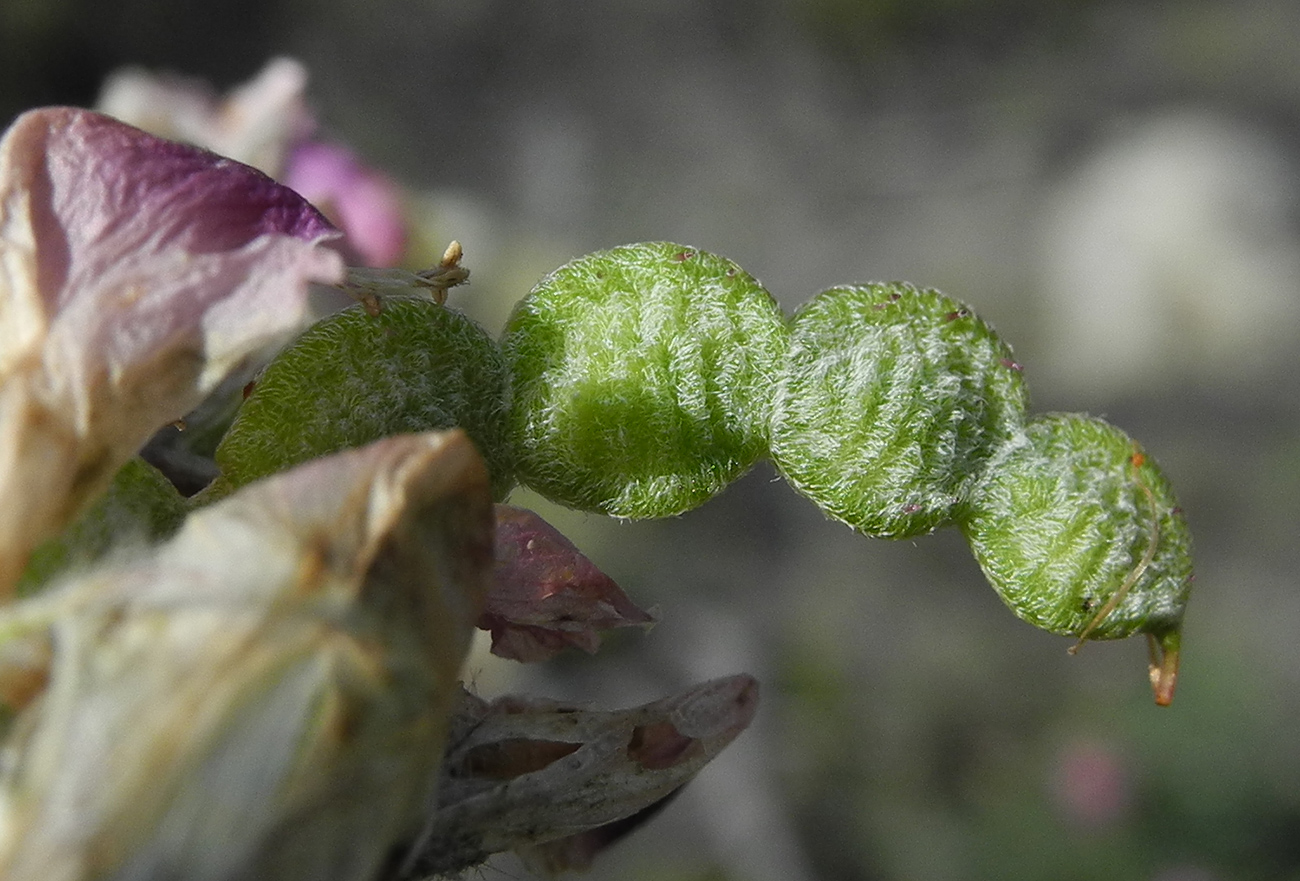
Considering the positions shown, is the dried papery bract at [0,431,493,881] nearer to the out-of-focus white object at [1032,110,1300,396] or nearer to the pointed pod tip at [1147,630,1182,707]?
the pointed pod tip at [1147,630,1182,707]

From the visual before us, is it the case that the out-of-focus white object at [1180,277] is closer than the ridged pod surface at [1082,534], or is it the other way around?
the ridged pod surface at [1082,534]

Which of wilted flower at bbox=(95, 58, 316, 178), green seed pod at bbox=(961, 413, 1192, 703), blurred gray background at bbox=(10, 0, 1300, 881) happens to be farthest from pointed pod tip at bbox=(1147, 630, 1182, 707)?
blurred gray background at bbox=(10, 0, 1300, 881)

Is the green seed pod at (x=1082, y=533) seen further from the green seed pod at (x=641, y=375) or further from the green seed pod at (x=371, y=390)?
the green seed pod at (x=371, y=390)

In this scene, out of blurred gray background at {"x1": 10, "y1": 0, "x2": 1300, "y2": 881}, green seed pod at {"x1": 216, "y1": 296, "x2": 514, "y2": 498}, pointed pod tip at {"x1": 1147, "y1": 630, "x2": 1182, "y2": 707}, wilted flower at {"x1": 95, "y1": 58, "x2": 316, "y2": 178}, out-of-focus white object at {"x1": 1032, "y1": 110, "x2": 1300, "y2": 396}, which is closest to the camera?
green seed pod at {"x1": 216, "y1": 296, "x2": 514, "y2": 498}

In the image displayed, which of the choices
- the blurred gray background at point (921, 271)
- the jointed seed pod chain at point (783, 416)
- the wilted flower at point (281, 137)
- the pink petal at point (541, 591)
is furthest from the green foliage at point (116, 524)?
the blurred gray background at point (921, 271)

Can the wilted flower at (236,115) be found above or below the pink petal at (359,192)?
above

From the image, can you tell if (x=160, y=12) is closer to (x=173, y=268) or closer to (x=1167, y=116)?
(x=1167, y=116)

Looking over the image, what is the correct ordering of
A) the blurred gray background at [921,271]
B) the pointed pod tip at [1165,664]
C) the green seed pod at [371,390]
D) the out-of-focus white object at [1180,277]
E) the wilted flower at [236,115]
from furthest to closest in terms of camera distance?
the out-of-focus white object at [1180,277]
the blurred gray background at [921,271]
the wilted flower at [236,115]
the pointed pod tip at [1165,664]
the green seed pod at [371,390]
